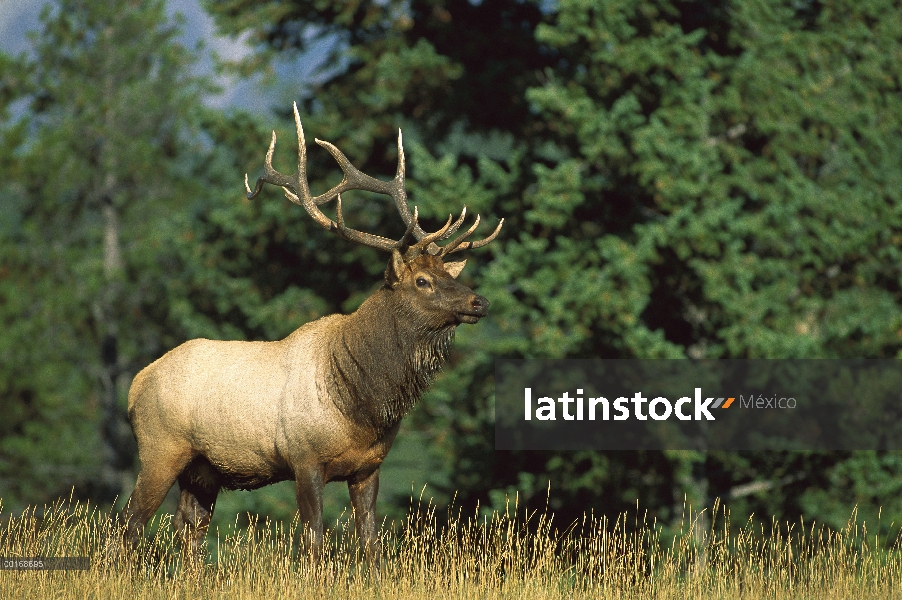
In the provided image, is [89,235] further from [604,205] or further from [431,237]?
[431,237]

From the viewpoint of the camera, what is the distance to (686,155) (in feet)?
46.1

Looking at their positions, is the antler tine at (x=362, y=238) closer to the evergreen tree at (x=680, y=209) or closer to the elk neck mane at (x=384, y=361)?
the elk neck mane at (x=384, y=361)

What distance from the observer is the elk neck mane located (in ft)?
25.4

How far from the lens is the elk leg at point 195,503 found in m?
8.41

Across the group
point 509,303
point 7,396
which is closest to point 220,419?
point 509,303

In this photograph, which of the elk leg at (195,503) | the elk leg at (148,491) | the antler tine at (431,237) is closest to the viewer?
the antler tine at (431,237)

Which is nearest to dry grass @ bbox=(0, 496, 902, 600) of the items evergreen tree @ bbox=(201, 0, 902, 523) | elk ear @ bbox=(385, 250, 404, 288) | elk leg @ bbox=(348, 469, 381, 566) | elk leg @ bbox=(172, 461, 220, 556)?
elk leg @ bbox=(348, 469, 381, 566)

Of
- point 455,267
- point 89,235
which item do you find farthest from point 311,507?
point 89,235

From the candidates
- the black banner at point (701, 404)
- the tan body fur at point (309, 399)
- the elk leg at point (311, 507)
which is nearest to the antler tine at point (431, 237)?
the tan body fur at point (309, 399)

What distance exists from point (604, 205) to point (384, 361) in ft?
27.9

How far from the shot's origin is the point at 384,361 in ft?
25.9

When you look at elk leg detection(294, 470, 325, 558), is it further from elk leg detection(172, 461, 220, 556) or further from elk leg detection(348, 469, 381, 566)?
elk leg detection(172, 461, 220, 556)

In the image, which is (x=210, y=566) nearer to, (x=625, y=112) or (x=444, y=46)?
(x=625, y=112)

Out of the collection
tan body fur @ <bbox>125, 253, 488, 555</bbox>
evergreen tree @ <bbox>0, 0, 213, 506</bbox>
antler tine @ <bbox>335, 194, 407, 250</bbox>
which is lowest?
evergreen tree @ <bbox>0, 0, 213, 506</bbox>
